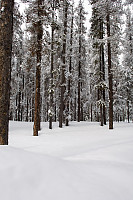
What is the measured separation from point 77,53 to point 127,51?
9.15m

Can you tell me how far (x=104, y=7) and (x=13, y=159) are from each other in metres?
14.5

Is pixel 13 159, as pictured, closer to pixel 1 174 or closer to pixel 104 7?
pixel 1 174

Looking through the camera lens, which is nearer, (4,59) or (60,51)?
(4,59)

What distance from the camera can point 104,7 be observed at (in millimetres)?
12945

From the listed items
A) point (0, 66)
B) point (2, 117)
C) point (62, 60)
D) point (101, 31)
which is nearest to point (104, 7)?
point (101, 31)

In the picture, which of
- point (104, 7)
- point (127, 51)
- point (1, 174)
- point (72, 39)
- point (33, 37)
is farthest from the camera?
point (127, 51)

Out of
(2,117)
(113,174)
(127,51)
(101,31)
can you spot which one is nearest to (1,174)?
(113,174)

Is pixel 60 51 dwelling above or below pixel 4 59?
above

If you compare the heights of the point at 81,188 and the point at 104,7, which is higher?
the point at 104,7

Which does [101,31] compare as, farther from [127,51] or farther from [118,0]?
[127,51]

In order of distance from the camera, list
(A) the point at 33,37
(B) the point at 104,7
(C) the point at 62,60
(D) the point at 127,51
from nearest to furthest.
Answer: (A) the point at 33,37, (B) the point at 104,7, (C) the point at 62,60, (D) the point at 127,51

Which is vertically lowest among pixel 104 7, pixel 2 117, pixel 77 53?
pixel 2 117

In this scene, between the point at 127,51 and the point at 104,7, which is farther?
the point at 127,51

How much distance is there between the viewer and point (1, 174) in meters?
1.93
